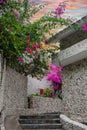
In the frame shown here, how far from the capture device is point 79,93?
8523mm

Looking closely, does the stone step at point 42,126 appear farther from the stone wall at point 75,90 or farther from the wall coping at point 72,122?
the stone wall at point 75,90

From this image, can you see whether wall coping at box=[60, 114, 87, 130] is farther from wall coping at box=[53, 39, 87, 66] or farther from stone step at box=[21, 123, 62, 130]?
wall coping at box=[53, 39, 87, 66]

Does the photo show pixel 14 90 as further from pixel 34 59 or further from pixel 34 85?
pixel 34 85

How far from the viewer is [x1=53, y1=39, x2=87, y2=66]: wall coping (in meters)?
7.57

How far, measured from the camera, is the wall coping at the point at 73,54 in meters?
7.57

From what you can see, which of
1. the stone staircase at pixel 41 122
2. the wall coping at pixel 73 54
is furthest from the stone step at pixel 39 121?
the wall coping at pixel 73 54

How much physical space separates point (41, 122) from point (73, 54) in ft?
8.30

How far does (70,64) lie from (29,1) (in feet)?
9.64

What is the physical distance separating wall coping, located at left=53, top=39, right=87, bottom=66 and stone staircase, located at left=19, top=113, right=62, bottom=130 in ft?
5.57

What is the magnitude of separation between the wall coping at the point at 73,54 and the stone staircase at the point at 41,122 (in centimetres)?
170

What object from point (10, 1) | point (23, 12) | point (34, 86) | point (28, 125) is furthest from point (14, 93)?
point (34, 86)

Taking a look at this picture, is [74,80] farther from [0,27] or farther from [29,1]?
[29,1]

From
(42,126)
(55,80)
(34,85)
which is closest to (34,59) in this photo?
(42,126)

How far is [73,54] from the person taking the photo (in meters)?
7.95
